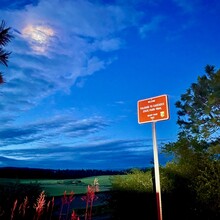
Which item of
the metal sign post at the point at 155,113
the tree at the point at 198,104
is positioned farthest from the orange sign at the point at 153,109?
the tree at the point at 198,104

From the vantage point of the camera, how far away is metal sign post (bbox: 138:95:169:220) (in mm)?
7441

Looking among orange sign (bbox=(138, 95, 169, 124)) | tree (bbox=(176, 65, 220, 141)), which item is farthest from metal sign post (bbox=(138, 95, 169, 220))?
tree (bbox=(176, 65, 220, 141))

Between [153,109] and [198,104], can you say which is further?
[198,104]

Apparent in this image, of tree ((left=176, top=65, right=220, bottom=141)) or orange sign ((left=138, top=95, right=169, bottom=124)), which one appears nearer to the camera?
orange sign ((left=138, top=95, right=169, bottom=124))

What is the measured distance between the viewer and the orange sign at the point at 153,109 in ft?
24.4

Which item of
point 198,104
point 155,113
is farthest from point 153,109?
point 198,104

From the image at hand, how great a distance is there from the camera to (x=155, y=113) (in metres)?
7.59

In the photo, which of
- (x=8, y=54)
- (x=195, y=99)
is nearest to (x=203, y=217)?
(x=8, y=54)

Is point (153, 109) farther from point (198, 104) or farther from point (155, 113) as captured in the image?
point (198, 104)

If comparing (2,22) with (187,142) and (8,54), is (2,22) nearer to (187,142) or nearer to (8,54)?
(8,54)

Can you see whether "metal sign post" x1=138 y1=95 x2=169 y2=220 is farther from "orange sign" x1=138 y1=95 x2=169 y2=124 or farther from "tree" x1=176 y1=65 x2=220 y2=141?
"tree" x1=176 y1=65 x2=220 y2=141

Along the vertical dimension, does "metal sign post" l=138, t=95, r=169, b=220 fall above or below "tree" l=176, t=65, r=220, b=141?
below

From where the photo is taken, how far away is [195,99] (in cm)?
2562

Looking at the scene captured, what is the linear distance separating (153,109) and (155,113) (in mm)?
103
